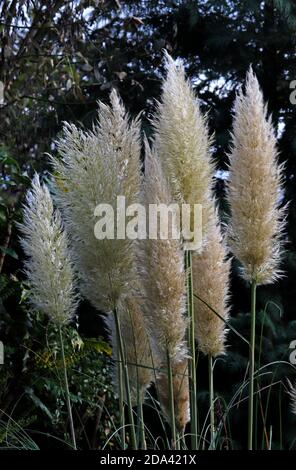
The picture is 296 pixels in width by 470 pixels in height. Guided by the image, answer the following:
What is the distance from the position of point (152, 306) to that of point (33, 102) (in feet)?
9.96

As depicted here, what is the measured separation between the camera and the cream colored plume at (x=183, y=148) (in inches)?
78.0

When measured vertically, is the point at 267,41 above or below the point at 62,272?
above

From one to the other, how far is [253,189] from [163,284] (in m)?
0.39

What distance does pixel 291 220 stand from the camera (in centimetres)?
459

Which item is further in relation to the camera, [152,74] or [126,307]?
[152,74]

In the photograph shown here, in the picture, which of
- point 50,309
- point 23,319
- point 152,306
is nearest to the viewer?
point 152,306

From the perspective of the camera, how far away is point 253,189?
1982 millimetres

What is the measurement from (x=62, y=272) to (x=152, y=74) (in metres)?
2.85

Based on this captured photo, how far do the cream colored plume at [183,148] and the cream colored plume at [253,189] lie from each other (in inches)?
3.6

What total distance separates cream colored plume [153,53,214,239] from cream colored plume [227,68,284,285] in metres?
0.09

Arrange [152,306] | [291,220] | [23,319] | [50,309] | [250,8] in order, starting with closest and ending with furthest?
[152,306], [50,309], [23,319], [250,8], [291,220]
